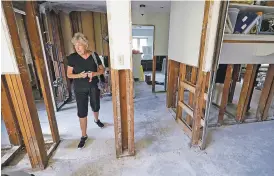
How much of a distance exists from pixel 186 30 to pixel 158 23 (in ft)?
6.35

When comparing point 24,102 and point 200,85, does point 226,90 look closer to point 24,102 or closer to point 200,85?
point 200,85

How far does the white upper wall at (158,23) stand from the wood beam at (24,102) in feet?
8.88

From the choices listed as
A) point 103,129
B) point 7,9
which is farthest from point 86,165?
point 7,9

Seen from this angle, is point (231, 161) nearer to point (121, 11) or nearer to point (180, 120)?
point (180, 120)

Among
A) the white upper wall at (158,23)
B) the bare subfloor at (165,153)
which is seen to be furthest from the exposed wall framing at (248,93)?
the white upper wall at (158,23)

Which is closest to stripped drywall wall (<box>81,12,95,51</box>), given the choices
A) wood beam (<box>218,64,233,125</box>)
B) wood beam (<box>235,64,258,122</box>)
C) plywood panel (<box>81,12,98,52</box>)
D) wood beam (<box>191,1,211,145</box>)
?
plywood panel (<box>81,12,98,52</box>)

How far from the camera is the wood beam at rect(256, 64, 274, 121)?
236cm

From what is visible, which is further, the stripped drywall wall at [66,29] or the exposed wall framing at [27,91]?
the stripped drywall wall at [66,29]

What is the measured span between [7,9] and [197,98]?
1.91 meters

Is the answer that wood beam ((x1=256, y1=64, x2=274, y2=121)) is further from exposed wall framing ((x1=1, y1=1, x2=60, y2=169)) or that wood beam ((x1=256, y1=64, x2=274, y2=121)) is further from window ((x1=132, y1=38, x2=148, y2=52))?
window ((x1=132, y1=38, x2=148, y2=52))

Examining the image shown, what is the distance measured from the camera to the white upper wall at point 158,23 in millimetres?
3561

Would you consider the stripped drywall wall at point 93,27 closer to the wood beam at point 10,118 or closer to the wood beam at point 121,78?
the wood beam at point 10,118

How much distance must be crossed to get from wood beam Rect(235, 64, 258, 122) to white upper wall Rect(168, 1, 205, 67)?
40.6 inches

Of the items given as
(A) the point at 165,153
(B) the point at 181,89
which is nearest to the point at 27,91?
(A) the point at 165,153
